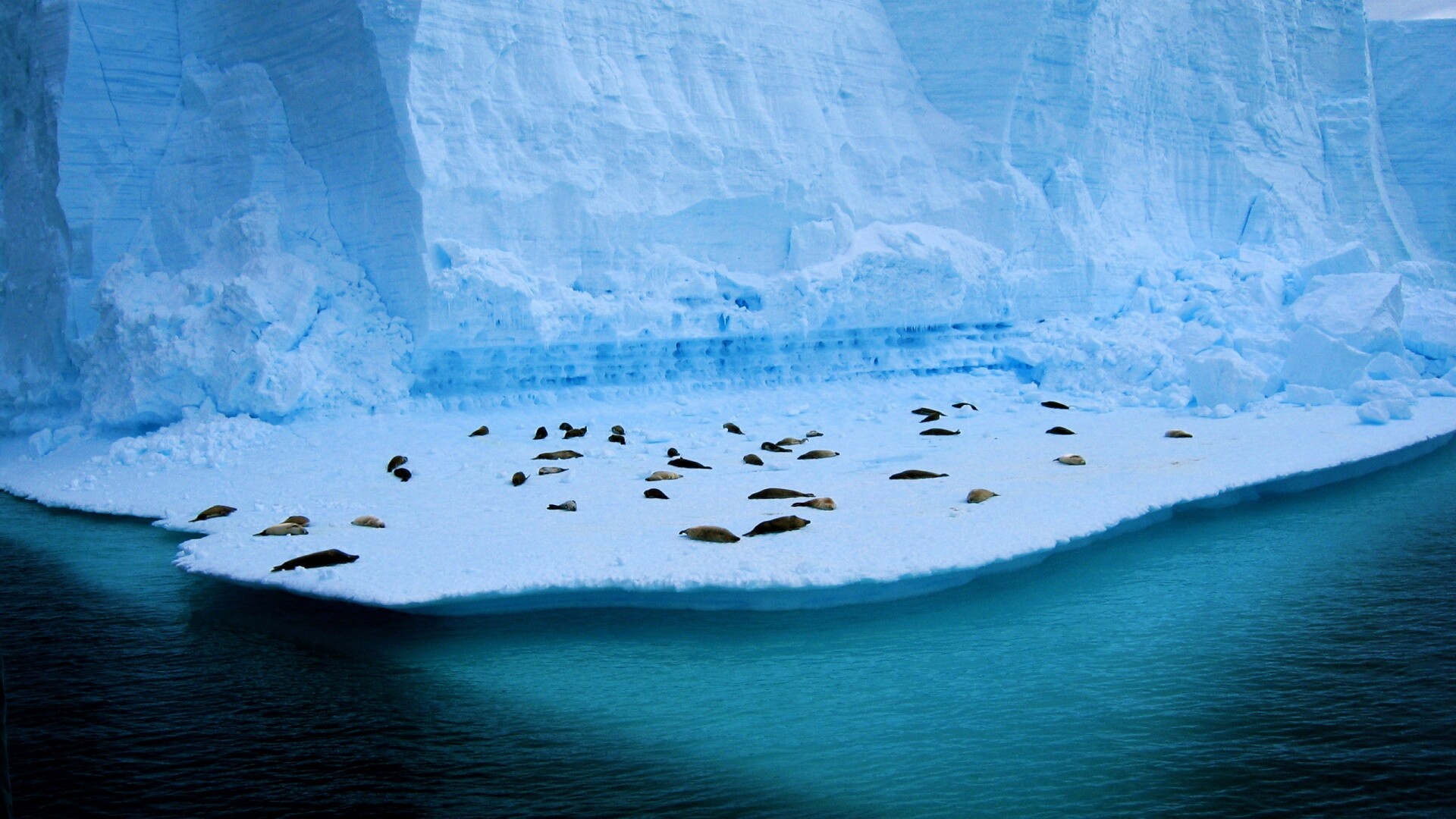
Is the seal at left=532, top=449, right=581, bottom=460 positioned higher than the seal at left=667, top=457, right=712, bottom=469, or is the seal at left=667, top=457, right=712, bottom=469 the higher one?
the seal at left=532, top=449, right=581, bottom=460

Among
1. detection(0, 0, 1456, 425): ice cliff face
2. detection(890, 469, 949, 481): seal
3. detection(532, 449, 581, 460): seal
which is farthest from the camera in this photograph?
detection(0, 0, 1456, 425): ice cliff face

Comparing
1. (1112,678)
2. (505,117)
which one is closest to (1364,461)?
(1112,678)

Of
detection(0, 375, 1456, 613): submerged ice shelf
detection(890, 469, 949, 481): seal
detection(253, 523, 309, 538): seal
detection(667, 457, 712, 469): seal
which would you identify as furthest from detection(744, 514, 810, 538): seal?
detection(253, 523, 309, 538): seal

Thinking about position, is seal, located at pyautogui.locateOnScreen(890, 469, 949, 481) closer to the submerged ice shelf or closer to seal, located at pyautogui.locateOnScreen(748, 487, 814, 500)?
the submerged ice shelf

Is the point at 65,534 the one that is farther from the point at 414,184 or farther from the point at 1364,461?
the point at 1364,461

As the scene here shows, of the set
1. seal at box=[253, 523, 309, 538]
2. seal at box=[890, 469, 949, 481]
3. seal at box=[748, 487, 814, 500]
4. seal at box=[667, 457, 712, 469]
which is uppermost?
seal at box=[667, 457, 712, 469]

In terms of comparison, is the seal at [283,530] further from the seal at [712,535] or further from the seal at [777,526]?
the seal at [777,526]

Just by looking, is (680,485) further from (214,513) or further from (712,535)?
(214,513)
